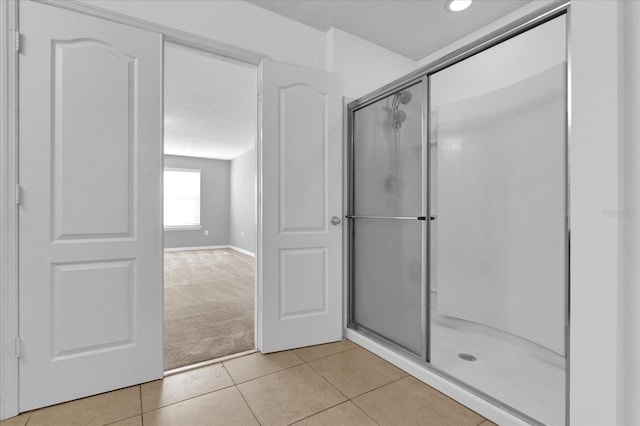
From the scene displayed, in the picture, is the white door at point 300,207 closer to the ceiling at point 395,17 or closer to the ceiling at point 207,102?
the ceiling at point 207,102

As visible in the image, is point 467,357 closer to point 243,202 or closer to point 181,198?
point 243,202

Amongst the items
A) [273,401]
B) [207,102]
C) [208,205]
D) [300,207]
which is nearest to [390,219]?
[300,207]

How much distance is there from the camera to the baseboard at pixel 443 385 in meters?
1.43

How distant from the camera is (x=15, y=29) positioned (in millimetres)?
1517

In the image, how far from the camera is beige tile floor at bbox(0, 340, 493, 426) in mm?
1474

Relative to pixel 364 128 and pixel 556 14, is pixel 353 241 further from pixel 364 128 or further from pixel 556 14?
pixel 556 14

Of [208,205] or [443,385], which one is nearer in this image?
[443,385]

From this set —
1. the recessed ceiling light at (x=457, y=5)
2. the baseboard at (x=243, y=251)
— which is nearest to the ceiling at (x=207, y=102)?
the recessed ceiling light at (x=457, y=5)

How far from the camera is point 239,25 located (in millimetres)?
2150

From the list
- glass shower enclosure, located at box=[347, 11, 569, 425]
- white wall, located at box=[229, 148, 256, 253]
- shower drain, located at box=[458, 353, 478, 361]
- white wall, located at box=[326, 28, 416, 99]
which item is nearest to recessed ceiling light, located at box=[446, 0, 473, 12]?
glass shower enclosure, located at box=[347, 11, 569, 425]

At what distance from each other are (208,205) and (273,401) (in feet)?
24.6
